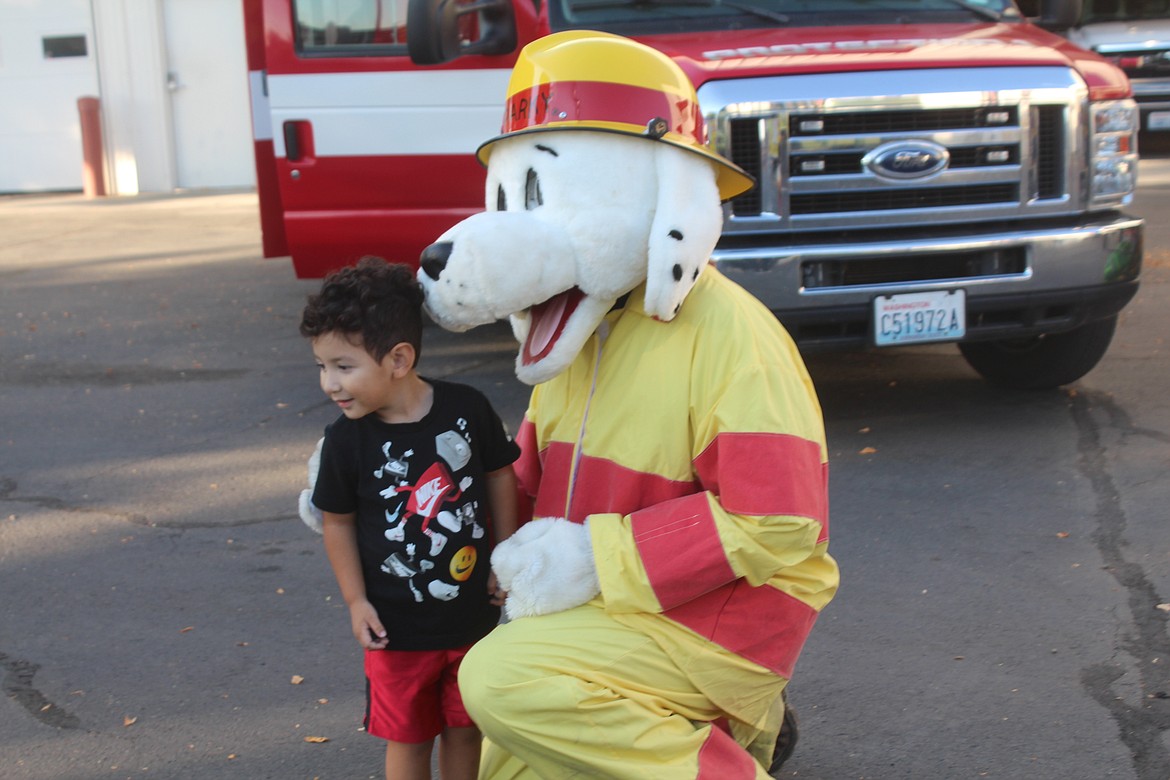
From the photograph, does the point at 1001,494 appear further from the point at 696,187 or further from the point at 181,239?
the point at 181,239

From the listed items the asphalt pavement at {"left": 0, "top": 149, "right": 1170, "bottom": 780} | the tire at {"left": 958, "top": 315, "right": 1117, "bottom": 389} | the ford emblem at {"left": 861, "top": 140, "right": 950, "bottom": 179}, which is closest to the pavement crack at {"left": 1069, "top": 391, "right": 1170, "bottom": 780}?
the asphalt pavement at {"left": 0, "top": 149, "right": 1170, "bottom": 780}

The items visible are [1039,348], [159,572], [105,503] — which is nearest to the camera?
[159,572]

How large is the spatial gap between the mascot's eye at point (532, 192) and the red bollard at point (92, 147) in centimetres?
1651

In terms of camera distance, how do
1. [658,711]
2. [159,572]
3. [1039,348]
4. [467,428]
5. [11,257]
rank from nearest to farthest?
1. [658,711]
2. [467,428]
3. [159,572]
4. [1039,348]
5. [11,257]

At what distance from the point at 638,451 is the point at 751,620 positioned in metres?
0.36

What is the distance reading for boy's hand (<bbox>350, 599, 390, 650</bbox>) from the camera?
2457mm

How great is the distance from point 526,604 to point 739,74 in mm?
3062

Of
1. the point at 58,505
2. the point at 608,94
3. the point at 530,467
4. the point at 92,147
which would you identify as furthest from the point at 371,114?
the point at 92,147

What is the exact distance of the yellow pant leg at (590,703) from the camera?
2225mm

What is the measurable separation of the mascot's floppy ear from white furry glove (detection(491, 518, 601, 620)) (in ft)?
1.38

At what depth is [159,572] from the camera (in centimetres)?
431

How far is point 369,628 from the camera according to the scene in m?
2.46

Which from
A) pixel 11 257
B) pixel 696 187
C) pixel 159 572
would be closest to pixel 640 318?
pixel 696 187

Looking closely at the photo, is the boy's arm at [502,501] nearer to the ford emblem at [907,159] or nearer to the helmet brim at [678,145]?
the helmet brim at [678,145]
